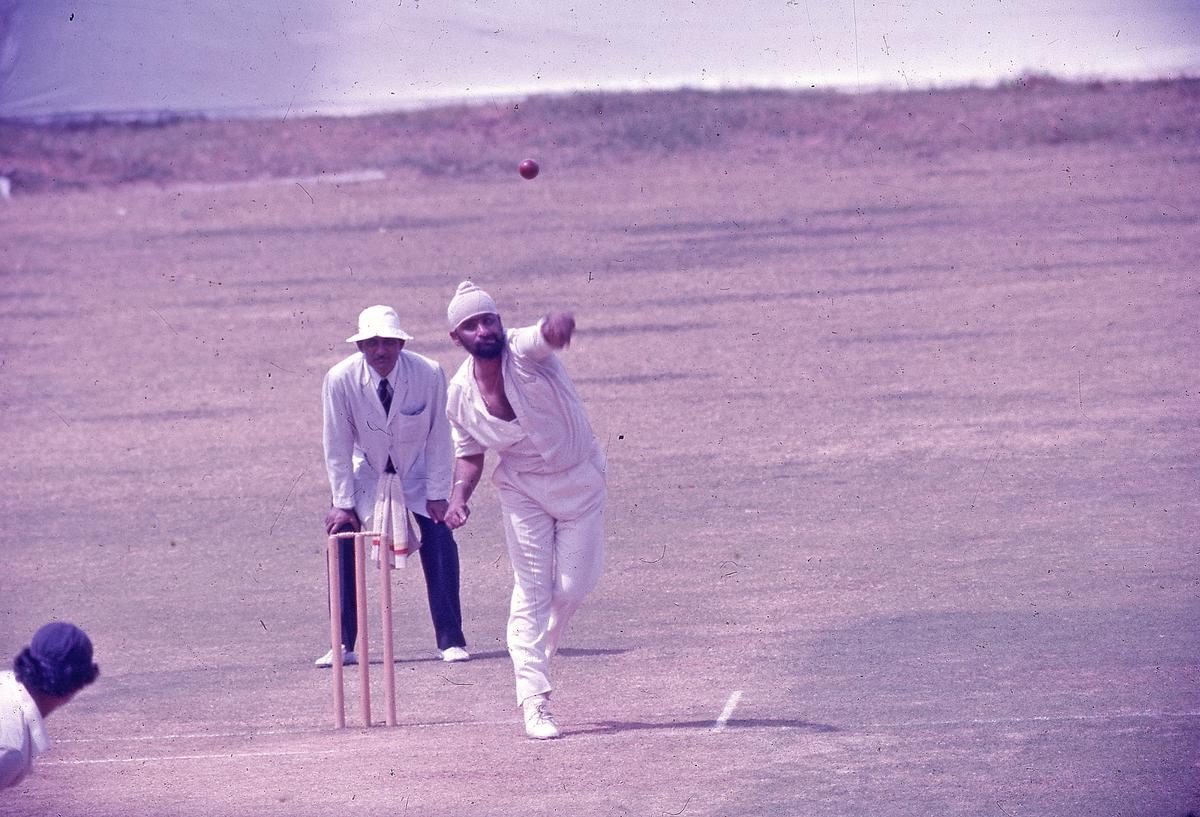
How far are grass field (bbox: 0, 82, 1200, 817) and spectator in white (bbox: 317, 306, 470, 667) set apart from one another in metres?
0.39

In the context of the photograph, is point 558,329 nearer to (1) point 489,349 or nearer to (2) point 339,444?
(1) point 489,349

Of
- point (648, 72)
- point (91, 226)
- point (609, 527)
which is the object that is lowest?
point (91, 226)

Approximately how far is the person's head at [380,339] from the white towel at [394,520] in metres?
0.59

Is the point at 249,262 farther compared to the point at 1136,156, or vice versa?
the point at 1136,156

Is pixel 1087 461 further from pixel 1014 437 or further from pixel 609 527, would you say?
pixel 609 527

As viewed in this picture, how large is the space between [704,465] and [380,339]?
4994 millimetres

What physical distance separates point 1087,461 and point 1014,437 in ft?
2.99

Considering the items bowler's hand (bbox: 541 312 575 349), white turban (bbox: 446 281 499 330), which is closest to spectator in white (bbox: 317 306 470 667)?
white turban (bbox: 446 281 499 330)

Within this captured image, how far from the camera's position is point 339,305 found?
21.1 meters

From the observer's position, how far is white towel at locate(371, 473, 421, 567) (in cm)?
878

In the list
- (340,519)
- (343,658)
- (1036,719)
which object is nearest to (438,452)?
(340,519)

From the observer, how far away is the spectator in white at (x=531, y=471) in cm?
743

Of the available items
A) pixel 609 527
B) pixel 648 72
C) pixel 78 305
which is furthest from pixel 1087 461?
pixel 78 305

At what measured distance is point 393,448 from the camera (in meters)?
9.26
